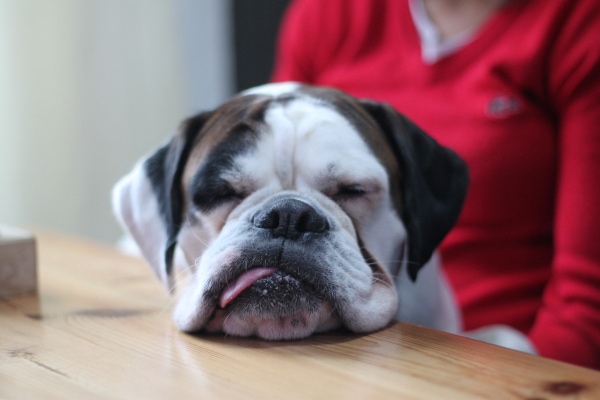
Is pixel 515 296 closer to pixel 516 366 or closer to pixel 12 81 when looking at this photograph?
pixel 516 366

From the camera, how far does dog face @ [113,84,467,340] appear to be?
89cm

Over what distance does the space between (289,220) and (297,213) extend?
0.5 inches

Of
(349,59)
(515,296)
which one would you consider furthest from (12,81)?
(515,296)

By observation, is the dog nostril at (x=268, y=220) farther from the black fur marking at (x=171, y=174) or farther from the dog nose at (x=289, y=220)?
the black fur marking at (x=171, y=174)

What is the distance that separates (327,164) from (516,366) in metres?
0.38

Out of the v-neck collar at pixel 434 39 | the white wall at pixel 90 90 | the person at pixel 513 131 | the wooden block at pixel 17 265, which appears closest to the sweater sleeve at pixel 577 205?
the person at pixel 513 131

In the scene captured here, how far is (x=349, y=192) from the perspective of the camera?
3.39 feet

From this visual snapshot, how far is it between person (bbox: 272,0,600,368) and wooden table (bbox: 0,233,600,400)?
56 centimetres

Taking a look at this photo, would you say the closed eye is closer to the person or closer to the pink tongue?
the pink tongue

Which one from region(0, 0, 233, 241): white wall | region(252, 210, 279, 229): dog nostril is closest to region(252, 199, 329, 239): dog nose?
region(252, 210, 279, 229): dog nostril

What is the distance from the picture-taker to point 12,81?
2459 millimetres

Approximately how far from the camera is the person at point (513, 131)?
133 cm

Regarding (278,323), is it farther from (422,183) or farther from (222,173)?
(422,183)

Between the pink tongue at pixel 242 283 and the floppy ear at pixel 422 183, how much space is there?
28 cm
